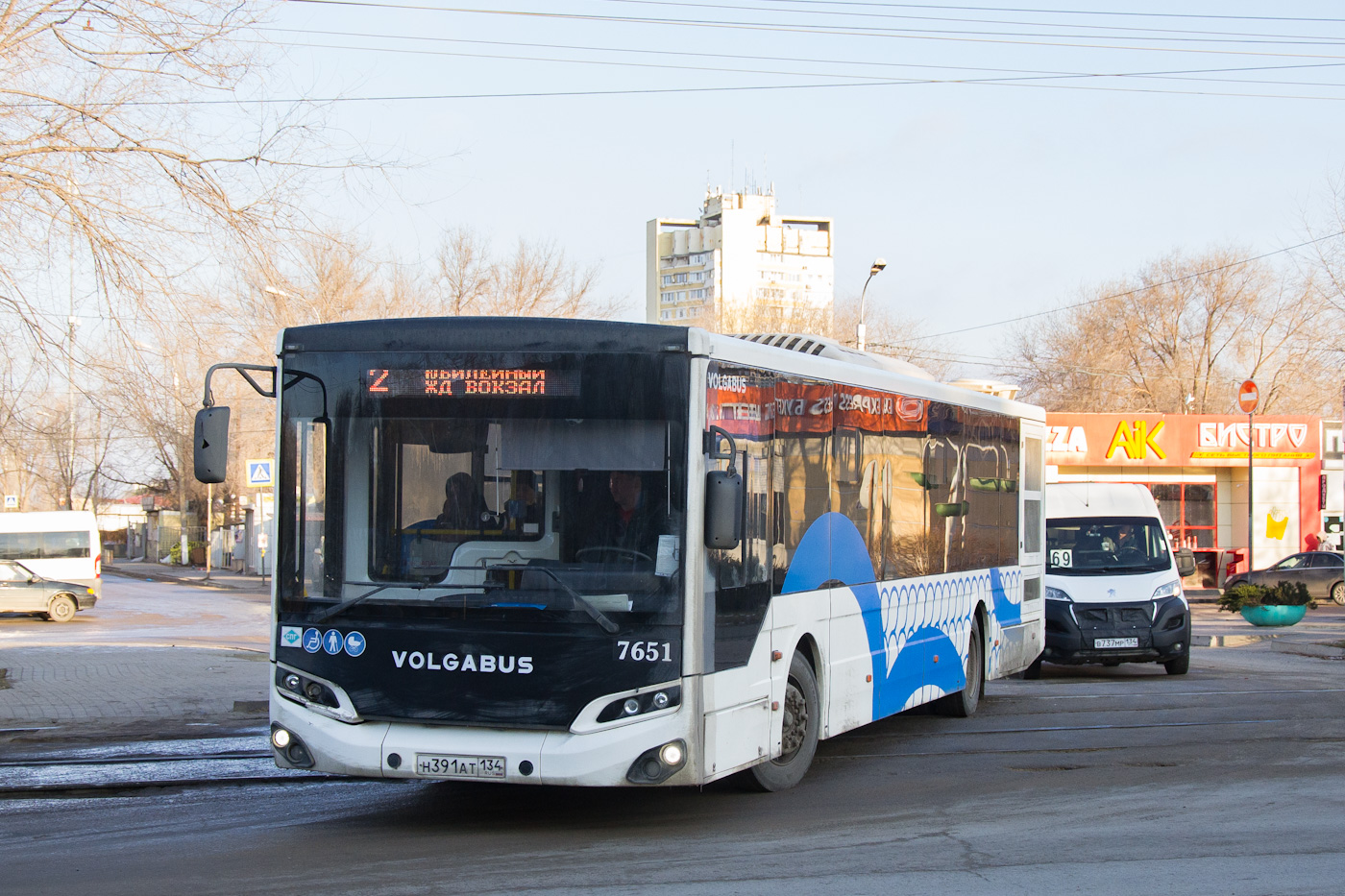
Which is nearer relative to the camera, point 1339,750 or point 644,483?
point 644,483

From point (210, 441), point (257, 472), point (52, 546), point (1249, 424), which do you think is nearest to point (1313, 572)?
point (1249, 424)

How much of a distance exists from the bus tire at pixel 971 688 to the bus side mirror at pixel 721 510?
18.2 feet

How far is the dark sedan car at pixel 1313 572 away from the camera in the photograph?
34812 mm

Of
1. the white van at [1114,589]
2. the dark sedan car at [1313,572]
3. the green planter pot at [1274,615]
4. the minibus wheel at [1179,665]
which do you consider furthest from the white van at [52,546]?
the dark sedan car at [1313,572]

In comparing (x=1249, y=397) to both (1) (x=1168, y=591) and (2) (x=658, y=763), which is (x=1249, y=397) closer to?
(1) (x=1168, y=591)

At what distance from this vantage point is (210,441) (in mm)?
7465

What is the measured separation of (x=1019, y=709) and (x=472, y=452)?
24.6 feet

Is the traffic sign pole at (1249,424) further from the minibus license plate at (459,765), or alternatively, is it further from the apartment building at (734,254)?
the apartment building at (734,254)

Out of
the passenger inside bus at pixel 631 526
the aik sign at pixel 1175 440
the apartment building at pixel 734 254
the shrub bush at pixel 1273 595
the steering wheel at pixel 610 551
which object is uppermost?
the apartment building at pixel 734 254

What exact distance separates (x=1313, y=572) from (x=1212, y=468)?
16.7 ft

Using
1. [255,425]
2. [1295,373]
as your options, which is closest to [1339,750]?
[255,425]

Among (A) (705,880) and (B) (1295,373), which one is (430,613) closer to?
(A) (705,880)

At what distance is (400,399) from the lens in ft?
24.5

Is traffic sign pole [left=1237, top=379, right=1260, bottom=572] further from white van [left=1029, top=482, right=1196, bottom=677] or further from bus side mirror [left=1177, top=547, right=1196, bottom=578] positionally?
bus side mirror [left=1177, top=547, right=1196, bottom=578]
